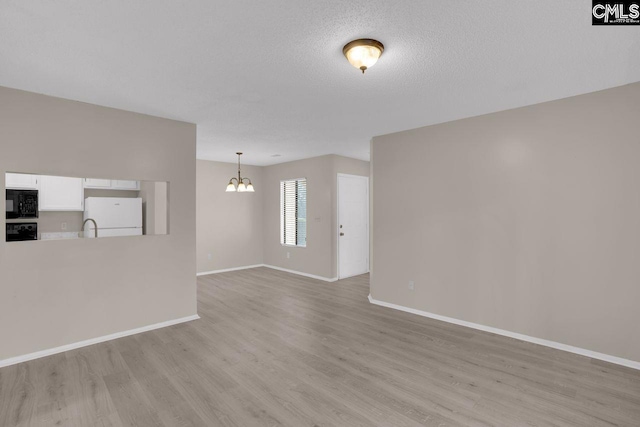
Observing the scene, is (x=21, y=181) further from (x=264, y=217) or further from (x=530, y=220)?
(x=530, y=220)

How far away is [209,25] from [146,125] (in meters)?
2.30

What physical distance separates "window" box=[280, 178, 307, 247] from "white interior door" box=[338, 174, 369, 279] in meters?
0.89

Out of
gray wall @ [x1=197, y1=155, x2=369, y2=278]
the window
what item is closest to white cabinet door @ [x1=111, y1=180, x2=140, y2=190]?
gray wall @ [x1=197, y1=155, x2=369, y2=278]

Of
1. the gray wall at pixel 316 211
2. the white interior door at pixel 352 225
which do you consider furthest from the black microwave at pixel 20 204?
the white interior door at pixel 352 225

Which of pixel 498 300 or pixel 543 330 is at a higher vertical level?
pixel 498 300

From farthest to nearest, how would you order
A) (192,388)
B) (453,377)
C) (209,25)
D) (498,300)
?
(498,300)
(453,377)
(192,388)
(209,25)

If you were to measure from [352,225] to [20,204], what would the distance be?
529cm

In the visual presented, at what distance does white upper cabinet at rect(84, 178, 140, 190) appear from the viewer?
5178mm

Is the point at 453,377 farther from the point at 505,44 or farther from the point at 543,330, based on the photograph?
the point at 505,44

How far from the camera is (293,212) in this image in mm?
7293

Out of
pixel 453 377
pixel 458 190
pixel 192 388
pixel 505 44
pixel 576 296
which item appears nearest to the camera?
pixel 505 44

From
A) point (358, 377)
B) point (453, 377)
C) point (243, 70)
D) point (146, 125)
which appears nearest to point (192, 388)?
point (358, 377)

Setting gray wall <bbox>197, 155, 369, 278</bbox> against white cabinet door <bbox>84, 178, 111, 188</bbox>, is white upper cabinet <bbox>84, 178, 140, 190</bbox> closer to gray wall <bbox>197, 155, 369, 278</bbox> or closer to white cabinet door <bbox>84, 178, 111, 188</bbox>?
white cabinet door <bbox>84, 178, 111, 188</bbox>

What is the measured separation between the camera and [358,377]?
271 cm
